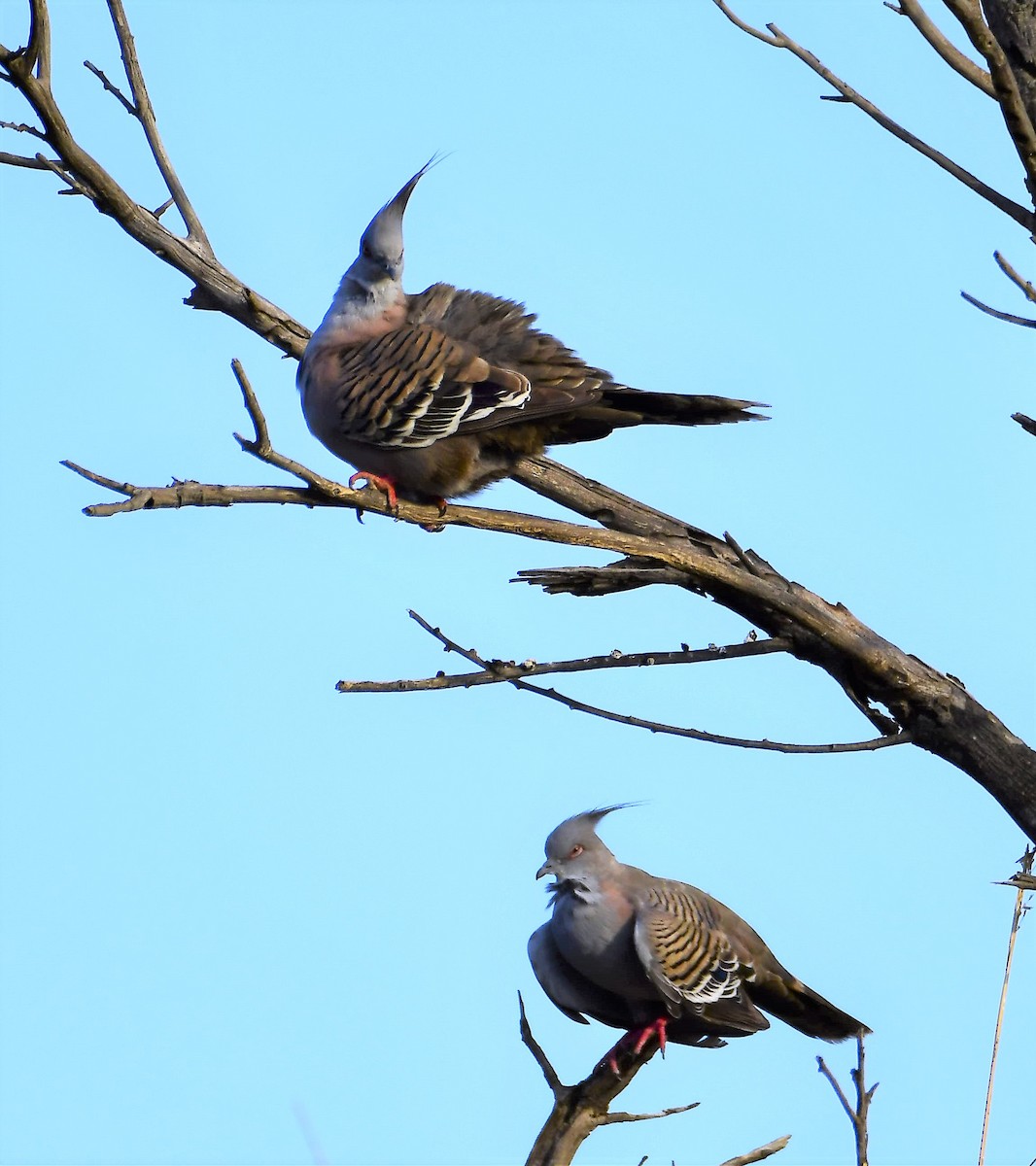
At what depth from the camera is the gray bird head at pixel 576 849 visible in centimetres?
485

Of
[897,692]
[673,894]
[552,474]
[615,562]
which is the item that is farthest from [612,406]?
[673,894]

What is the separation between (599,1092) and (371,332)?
8.05 ft

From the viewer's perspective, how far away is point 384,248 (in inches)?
184

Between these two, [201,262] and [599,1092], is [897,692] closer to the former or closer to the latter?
[599,1092]

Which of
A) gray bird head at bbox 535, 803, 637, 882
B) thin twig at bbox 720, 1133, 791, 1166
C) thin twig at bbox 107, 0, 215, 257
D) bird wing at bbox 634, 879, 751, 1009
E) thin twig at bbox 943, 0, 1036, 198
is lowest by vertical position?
thin twig at bbox 720, 1133, 791, 1166

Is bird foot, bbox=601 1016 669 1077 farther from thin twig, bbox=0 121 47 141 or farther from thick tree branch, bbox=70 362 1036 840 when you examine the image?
thin twig, bbox=0 121 47 141

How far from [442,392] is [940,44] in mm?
1742

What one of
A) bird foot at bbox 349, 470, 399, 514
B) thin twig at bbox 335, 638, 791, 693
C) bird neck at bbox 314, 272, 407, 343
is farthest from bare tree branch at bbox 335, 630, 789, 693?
bird neck at bbox 314, 272, 407, 343

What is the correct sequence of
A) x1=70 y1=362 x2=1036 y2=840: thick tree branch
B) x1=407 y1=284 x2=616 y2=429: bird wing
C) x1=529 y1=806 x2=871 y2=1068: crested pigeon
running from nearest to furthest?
x1=70 y1=362 x2=1036 y2=840: thick tree branch < x1=407 y1=284 x2=616 y2=429: bird wing < x1=529 y1=806 x2=871 y2=1068: crested pigeon

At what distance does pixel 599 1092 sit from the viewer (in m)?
3.69

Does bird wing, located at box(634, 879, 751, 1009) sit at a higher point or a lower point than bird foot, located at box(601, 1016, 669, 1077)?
higher

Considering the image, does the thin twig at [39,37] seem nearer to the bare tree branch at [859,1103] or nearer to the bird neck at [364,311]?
the bird neck at [364,311]

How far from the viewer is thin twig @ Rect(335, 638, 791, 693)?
3529 millimetres

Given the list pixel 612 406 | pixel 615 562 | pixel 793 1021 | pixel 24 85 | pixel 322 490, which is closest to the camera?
pixel 322 490
